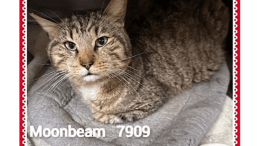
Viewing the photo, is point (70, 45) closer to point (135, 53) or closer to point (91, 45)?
point (91, 45)

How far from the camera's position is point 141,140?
41.2 inches

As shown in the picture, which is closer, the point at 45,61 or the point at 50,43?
the point at 50,43

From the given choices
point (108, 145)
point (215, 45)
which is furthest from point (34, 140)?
point (215, 45)

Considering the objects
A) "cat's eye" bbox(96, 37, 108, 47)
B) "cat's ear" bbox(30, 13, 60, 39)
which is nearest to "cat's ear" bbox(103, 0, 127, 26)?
"cat's eye" bbox(96, 37, 108, 47)

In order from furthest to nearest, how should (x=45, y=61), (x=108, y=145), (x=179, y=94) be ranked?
(x=179, y=94)
(x=45, y=61)
(x=108, y=145)

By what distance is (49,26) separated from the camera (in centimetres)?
101

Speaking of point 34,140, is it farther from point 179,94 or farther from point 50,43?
point 179,94

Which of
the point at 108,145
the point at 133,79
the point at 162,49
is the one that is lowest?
the point at 108,145

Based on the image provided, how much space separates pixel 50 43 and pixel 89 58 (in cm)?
25

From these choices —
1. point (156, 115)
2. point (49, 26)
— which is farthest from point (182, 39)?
point (49, 26)

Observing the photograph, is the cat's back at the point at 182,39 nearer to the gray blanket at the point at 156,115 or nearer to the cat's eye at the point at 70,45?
the gray blanket at the point at 156,115

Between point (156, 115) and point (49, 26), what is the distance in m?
0.66

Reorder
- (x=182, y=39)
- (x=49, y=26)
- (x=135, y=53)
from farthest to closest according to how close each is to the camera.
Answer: (x=182, y=39) < (x=135, y=53) < (x=49, y=26)

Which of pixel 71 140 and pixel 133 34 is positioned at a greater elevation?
pixel 133 34
